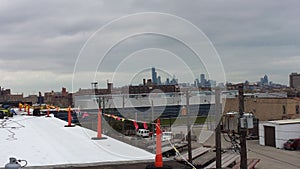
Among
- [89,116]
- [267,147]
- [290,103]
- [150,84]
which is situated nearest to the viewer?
[150,84]

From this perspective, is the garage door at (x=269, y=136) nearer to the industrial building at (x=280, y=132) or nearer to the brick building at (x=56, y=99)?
the industrial building at (x=280, y=132)

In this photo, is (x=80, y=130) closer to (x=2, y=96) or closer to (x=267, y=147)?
(x=267, y=147)

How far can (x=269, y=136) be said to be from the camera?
3462cm

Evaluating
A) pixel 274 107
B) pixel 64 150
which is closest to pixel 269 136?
pixel 274 107

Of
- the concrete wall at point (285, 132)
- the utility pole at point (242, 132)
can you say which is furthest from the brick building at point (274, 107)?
the utility pole at point (242, 132)

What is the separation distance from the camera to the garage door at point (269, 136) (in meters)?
34.2

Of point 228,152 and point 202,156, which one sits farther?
point 228,152

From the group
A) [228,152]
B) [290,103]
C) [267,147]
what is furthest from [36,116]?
[290,103]

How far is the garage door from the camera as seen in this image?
34.2 meters

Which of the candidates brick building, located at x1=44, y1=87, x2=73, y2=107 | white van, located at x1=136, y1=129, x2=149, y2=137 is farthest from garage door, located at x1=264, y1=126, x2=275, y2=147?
brick building, located at x1=44, y1=87, x2=73, y2=107

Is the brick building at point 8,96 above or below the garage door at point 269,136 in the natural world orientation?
above

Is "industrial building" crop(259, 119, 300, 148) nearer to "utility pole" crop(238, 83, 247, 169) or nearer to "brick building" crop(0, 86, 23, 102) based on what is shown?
"utility pole" crop(238, 83, 247, 169)

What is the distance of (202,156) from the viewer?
1769 centimetres

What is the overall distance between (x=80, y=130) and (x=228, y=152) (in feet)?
32.8
